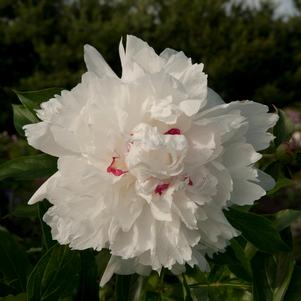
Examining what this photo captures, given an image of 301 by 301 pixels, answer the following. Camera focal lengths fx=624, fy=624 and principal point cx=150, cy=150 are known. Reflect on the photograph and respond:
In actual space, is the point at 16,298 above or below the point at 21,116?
below

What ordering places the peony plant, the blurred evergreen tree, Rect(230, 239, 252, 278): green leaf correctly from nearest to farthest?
the peony plant < Rect(230, 239, 252, 278): green leaf < the blurred evergreen tree

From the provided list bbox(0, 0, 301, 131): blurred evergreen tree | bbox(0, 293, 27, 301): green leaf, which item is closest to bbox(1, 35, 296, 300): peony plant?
bbox(0, 293, 27, 301): green leaf

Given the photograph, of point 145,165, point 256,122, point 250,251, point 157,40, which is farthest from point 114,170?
point 157,40

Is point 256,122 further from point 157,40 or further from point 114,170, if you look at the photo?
point 157,40

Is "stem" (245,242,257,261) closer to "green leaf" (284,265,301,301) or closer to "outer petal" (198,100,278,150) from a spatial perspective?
"green leaf" (284,265,301,301)

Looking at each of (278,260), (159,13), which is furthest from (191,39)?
(278,260)

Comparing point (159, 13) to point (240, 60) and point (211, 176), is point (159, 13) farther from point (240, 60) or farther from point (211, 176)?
point (211, 176)
